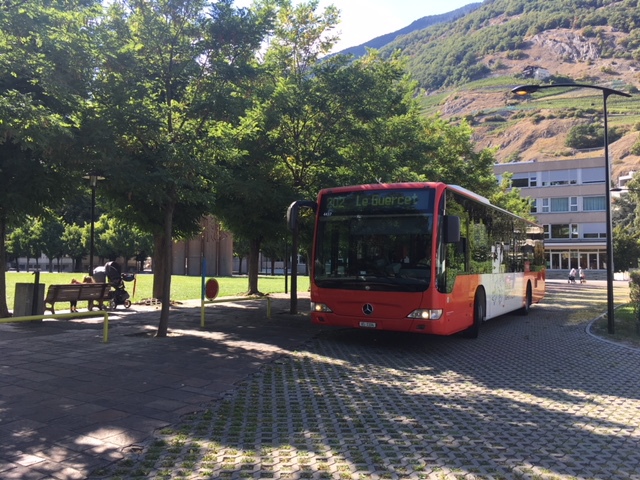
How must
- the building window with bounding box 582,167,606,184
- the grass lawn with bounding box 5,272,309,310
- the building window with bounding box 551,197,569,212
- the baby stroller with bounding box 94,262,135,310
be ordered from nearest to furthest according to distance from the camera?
the baby stroller with bounding box 94,262,135,310
the grass lawn with bounding box 5,272,309,310
the building window with bounding box 582,167,606,184
the building window with bounding box 551,197,569,212

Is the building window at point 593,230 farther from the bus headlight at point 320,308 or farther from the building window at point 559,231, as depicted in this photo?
the bus headlight at point 320,308

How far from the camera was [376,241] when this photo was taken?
400 inches

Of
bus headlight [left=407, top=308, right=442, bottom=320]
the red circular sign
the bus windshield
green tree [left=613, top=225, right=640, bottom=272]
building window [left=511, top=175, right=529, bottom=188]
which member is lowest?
bus headlight [left=407, top=308, right=442, bottom=320]

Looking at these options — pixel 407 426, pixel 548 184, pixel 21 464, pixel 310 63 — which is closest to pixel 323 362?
pixel 407 426

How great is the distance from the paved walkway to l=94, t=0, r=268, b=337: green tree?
10.4ft

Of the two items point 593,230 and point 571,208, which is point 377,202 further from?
point 593,230

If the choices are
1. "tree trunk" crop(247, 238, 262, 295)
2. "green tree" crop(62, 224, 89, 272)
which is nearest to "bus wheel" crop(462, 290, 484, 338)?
"tree trunk" crop(247, 238, 262, 295)

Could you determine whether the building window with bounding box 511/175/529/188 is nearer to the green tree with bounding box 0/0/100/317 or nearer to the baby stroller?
the baby stroller

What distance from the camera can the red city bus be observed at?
9672 millimetres

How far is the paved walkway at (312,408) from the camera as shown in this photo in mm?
4520

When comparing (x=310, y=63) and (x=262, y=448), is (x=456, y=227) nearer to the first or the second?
(x=262, y=448)

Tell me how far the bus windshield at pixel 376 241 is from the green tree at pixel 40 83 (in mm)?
5080

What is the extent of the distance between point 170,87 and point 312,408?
7860 mm

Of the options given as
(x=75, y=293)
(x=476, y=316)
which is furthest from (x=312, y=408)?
(x=75, y=293)
